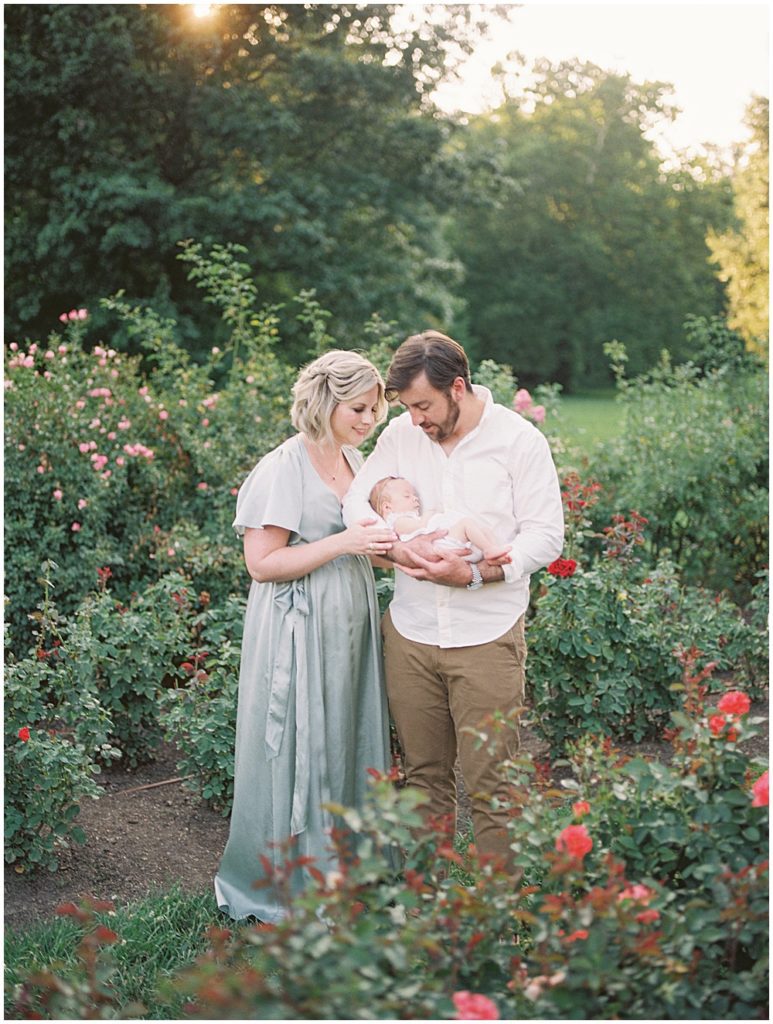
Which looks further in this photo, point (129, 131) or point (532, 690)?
point (129, 131)

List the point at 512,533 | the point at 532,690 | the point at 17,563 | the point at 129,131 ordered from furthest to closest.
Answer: the point at 129,131, the point at 17,563, the point at 532,690, the point at 512,533

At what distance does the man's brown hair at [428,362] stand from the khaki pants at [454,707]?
767 mm

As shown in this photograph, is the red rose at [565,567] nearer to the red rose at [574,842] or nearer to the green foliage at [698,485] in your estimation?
the red rose at [574,842]

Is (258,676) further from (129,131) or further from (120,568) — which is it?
(129,131)

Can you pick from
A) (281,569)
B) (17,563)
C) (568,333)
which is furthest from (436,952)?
(568,333)

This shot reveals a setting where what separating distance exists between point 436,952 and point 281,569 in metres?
1.50

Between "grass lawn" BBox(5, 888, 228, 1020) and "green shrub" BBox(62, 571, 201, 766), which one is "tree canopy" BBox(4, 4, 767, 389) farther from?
"grass lawn" BBox(5, 888, 228, 1020)

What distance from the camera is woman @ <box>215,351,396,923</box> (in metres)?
3.18

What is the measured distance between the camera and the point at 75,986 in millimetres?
1805

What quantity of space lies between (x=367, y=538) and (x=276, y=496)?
336mm

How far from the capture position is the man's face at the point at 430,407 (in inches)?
119

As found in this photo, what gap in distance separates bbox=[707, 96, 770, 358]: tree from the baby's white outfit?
19.4 m

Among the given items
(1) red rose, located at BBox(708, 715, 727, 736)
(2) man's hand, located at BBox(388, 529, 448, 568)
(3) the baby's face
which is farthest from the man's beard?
(1) red rose, located at BBox(708, 715, 727, 736)

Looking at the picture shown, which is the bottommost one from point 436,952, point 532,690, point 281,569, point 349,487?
point 532,690
